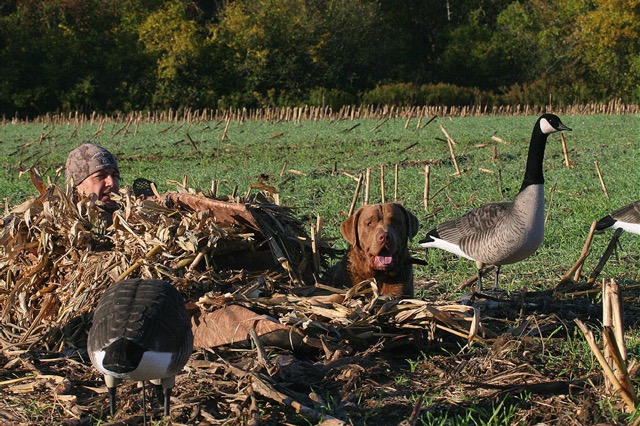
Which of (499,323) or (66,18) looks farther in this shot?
(66,18)

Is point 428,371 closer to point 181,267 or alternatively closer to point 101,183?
point 181,267

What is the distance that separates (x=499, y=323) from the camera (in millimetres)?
6250

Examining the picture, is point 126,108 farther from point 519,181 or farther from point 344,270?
point 344,270

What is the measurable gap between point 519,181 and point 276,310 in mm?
11719

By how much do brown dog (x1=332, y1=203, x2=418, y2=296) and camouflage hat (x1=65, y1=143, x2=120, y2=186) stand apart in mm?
2907

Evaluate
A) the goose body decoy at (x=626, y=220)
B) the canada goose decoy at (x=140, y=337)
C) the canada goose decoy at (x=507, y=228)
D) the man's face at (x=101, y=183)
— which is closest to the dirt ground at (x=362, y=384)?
Answer: the canada goose decoy at (x=140, y=337)

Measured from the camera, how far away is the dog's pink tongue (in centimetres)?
654

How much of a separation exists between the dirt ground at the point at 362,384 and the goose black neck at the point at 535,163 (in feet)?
8.89

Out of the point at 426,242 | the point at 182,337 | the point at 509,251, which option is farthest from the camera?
the point at 426,242

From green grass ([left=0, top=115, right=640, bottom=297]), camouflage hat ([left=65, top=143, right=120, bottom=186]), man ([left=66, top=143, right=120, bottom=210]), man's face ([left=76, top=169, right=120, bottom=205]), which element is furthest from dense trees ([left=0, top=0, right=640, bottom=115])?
man's face ([left=76, top=169, right=120, bottom=205])

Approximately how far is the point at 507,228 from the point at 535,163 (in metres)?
0.90

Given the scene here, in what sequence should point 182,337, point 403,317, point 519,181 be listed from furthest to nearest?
point 519,181
point 403,317
point 182,337

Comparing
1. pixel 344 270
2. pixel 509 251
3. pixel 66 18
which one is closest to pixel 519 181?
pixel 509 251

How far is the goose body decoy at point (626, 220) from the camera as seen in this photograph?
8.85m
